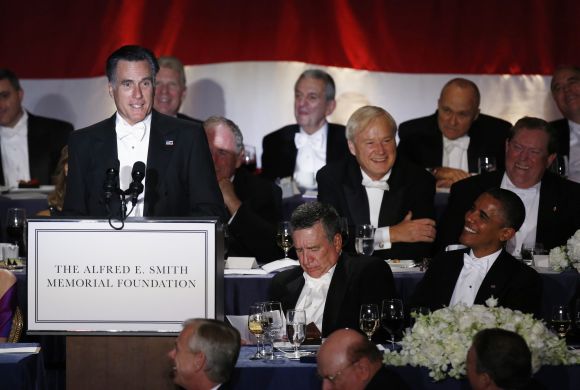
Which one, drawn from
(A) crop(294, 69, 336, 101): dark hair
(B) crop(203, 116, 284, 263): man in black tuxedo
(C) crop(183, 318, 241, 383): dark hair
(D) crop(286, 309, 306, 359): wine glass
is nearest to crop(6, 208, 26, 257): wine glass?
(B) crop(203, 116, 284, 263): man in black tuxedo

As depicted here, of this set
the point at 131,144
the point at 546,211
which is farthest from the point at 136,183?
the point at 546,211

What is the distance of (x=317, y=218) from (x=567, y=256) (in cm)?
139

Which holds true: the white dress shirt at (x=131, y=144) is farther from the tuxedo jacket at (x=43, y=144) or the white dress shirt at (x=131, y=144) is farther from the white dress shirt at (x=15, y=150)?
the white dress shirt at (x=15, y=150)

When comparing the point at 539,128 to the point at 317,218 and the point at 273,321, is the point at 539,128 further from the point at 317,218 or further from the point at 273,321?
the point at 273,321

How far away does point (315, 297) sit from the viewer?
4402mm

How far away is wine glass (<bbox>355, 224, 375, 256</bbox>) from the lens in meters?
5.07

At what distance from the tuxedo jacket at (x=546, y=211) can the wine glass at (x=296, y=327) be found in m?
2.06

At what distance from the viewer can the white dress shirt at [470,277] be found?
4.56 metres

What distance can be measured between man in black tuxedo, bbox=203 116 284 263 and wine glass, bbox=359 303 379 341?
181 centimetres

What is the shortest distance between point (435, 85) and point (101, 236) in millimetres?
4940

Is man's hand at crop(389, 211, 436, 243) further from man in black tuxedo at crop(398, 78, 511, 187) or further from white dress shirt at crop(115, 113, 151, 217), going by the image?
white dress shirt at crop(115, 113, 151, 217)

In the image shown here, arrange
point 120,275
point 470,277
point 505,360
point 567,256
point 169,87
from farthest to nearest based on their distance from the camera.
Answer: point 169,87 < point 567,256 < point 470,277 < point 120,275 < point 505,360

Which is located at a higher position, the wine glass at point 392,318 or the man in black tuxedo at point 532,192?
the man in black tuxedo at point 532,192

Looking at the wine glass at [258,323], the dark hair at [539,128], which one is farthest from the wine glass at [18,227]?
the dark hair at [539,128]
